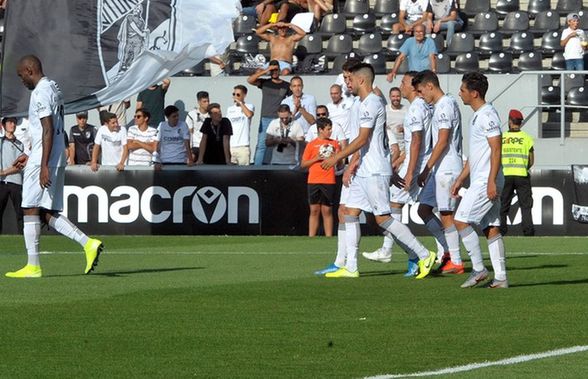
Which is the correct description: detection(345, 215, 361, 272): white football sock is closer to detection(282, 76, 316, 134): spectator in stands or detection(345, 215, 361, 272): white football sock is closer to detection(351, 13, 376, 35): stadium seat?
detection(282, 76, 316, 134): spectator in stands

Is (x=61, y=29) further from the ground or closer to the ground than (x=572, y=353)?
further from the ground

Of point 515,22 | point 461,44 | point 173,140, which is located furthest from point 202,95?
point 515,22

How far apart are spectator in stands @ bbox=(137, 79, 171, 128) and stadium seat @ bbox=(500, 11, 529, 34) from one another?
7806 millimetres

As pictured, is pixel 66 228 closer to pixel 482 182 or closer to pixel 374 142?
pixel 374 142

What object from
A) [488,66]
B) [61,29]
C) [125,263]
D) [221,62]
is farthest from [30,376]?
[488,66]

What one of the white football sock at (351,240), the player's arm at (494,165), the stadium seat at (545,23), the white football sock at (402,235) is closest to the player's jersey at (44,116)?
the white football sock at (351,240)

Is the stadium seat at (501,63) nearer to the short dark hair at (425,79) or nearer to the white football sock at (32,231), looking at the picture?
the short dark hair at (425,79)

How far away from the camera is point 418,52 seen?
26641 mm

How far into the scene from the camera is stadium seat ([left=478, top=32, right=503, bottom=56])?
2966 centimetres

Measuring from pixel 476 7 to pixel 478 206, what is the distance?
18609mm

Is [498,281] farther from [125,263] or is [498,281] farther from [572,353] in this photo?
[125,263]

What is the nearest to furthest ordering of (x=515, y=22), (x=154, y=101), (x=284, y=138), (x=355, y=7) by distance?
(x=284, y=138) < (x=154, y=101) < (x=515, y=22) < (x=355, y=7)

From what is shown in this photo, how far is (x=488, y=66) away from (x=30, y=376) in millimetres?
22456

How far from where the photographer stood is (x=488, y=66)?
29.5 m
